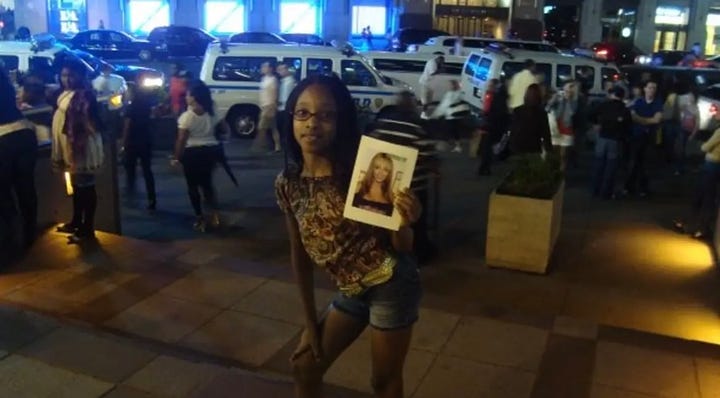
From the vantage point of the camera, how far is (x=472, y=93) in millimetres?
17391

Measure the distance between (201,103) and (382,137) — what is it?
5798 mm

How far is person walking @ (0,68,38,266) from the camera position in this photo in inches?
262

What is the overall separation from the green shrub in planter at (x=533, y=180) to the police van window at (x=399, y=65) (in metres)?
11.5

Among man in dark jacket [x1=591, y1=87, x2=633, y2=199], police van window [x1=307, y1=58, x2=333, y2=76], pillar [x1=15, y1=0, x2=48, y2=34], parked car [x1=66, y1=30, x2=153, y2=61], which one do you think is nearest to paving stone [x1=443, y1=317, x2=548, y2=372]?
man in dark jacket [x1=591, y1=87, x2=633, y2=199]

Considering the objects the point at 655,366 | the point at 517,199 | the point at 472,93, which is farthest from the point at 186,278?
the point at 472,93

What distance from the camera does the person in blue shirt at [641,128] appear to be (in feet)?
36.9

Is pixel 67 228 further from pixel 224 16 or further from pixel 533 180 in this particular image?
pixel 224 16

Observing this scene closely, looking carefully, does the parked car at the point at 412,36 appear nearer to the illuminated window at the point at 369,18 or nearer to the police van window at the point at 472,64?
the illuminated window at the point at 369,18

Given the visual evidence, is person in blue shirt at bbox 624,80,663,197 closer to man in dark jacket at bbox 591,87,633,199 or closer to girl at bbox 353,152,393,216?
man in dark jacket at bbox 591,87,633,199

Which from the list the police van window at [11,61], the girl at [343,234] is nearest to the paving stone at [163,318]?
the girl at [343,234]

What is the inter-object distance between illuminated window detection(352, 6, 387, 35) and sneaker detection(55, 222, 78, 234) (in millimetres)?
33385

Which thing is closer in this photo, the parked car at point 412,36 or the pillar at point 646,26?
the parked car at point 412,36

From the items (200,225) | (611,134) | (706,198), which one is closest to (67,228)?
(200,225)

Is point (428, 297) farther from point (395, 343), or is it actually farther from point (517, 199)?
point (395, 343)
